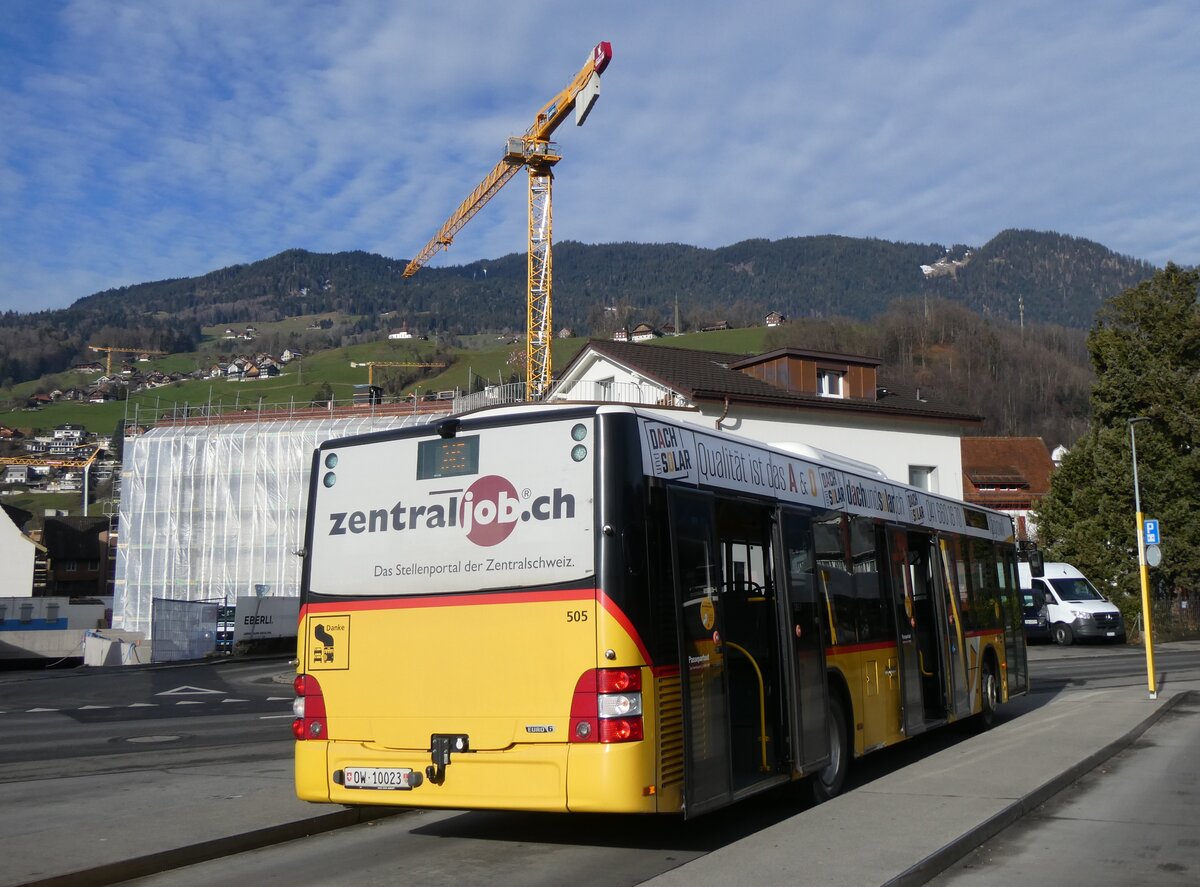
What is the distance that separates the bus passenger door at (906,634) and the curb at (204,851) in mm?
5305

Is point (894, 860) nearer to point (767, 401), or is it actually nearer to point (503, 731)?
point (503, 731)

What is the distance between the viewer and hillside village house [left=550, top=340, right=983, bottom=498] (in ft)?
132

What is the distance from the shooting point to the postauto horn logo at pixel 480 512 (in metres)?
7.48

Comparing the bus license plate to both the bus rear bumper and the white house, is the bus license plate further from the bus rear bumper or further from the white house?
the white house

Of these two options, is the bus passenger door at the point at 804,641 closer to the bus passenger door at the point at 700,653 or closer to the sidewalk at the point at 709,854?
the sidewalk at the point at 709,854

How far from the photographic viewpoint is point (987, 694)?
580 inches

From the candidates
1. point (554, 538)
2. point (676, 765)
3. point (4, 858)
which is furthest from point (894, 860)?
point (4, 858)

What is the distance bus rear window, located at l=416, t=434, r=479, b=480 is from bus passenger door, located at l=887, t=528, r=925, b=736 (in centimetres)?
543

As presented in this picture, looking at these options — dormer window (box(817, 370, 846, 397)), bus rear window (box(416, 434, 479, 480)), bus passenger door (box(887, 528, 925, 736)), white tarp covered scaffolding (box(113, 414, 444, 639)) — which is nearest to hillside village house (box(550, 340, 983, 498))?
dormer window (box(817, 370, 846, 397))

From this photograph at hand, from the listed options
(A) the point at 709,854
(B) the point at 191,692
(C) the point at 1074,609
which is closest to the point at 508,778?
(A) the point at 709,854

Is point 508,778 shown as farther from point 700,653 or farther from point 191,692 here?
point 191,692

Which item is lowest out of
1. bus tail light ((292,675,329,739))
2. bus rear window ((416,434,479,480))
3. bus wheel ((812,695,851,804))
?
bus wheel ((812,695,851,804))

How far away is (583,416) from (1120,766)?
7.81 meters

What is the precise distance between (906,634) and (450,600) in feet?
19.5
